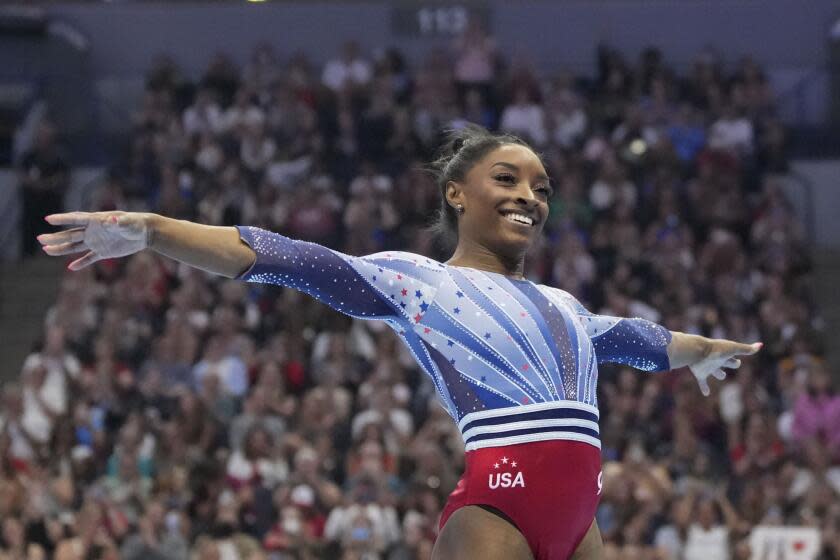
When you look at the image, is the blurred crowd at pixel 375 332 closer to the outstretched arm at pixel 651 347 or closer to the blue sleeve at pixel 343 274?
the outstretched arm at pixel 651 347

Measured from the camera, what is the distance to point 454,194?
17.6 ft

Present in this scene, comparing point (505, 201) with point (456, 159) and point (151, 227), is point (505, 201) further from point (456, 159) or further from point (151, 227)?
point (151, 227)

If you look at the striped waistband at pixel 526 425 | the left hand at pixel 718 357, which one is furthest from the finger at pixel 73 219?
the left hand at pixel 718 357

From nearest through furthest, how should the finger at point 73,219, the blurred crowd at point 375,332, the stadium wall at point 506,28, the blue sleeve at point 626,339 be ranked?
the finger at point 73,219
the blue sleeve at point 626,339
the blurred crowd at point 375,332
the stadium wall at point 506,28

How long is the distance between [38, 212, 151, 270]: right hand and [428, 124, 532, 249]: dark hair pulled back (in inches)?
57.2

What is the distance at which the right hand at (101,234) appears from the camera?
424 cm

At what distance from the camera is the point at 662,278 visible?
14727 mm

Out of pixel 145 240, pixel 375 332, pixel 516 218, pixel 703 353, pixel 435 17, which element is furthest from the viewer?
pixel 435 17

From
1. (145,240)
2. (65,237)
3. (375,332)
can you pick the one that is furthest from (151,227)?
(375,332)

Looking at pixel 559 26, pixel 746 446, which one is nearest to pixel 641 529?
pixel 746 446

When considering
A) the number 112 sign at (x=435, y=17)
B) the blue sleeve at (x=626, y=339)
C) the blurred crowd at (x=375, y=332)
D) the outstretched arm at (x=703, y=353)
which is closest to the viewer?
the blue sleeve at (x=626, y=339)

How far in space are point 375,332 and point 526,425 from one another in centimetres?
945

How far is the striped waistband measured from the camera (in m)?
4.76

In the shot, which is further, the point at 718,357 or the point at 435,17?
the point at 435,17
